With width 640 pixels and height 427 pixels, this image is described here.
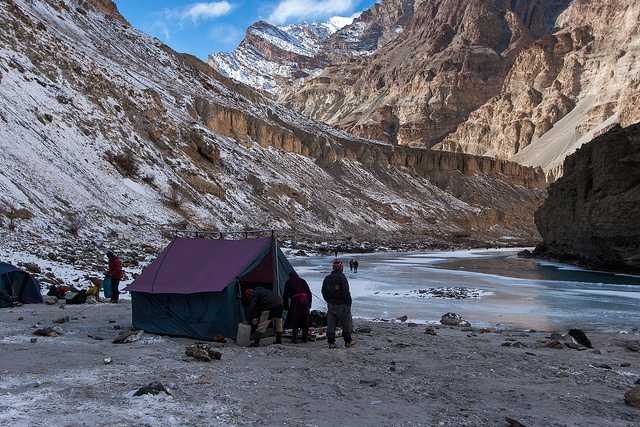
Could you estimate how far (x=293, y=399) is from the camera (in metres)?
6.60

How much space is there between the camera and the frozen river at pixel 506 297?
51.8ft

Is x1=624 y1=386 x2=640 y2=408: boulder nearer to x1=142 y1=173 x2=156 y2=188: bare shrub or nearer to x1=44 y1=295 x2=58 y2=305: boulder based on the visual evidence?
x1=44 y1=295 x2=58 y2=305: boulder

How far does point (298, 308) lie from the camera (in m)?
10.4

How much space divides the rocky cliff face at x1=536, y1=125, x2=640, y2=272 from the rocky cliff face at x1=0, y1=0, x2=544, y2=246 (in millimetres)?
26511

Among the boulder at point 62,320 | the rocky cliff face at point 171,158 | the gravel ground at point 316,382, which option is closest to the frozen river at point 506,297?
the gravel ground at point 316,382

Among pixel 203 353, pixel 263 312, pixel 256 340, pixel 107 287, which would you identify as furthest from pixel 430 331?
pixel 107 287

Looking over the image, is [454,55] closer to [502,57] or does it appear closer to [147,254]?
[502,57]

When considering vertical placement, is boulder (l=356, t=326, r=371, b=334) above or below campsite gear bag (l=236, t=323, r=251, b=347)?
below

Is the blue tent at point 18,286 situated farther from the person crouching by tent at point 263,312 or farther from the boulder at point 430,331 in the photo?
the boulder at point 430,331

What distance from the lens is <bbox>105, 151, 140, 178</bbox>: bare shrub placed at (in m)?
42.1

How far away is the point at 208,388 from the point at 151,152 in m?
44.5

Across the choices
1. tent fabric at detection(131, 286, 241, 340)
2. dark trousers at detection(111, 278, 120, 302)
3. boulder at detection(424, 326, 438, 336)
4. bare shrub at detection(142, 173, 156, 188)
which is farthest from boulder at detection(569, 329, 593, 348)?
bare shrub at detection(142, 173, 156, 188)

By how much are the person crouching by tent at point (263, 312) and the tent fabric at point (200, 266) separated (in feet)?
2.01

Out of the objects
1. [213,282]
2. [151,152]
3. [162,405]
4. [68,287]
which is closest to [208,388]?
[162,405]
